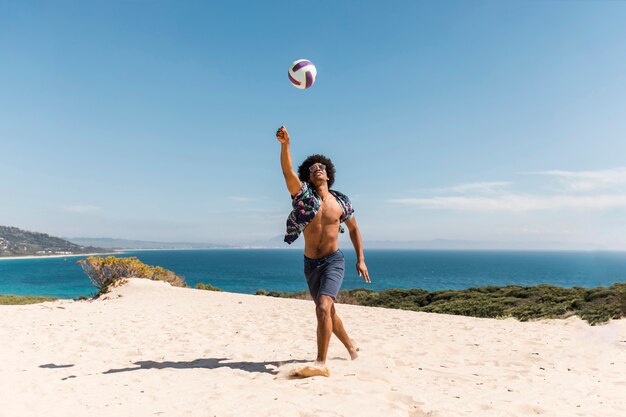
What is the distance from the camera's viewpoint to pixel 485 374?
482 centimetres

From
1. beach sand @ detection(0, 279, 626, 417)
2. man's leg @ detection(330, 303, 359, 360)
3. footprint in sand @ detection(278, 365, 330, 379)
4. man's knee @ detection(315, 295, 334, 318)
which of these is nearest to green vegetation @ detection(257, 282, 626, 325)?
A: beach sand @ detection(0, 279, 626, 417)

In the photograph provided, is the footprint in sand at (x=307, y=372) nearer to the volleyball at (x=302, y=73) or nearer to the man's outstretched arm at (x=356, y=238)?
the man's outstretched arm at (x=356, y=238)

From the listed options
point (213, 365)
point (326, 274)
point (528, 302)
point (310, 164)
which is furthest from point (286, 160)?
point (528, 302)

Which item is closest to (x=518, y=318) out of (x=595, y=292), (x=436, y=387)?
(x=595, y=292)

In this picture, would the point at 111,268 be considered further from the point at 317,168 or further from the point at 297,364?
the point at 317,168

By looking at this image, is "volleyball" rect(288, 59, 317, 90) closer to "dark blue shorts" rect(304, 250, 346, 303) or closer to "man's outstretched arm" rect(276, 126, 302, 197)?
"man's outstretched arm" rect(276, 126, 302, 197)

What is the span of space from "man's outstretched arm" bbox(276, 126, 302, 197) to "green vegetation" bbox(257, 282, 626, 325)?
29.2ft

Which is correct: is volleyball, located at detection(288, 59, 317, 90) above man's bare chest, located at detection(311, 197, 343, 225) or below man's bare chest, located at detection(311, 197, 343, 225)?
above

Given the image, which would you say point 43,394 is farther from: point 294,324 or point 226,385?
point 294,324

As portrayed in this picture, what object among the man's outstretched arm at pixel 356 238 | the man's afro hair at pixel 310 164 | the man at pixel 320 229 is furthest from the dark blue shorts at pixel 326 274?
the man's afro hair at pixel 310 164

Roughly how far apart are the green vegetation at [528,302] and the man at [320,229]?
316 inches

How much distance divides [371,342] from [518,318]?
7.42 metres

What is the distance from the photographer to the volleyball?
5.61 metres

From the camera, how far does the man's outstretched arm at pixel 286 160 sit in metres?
4.59
